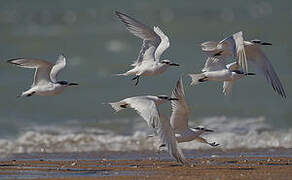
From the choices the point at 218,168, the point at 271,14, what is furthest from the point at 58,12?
the point at 218,168

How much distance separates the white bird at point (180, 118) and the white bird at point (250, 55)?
102 cm

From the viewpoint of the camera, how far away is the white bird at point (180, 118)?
1105 cm

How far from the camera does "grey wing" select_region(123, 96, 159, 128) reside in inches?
380

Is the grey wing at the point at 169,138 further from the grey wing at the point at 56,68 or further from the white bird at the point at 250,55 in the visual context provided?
the grey wing at the point at 56,68

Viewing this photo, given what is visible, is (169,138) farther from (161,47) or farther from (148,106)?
(161,47)

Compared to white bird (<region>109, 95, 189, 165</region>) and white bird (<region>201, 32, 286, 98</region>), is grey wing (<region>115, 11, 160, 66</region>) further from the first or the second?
white bird (<region>109, 95, 189, 165</region>)

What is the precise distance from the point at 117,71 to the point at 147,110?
34.2 feet

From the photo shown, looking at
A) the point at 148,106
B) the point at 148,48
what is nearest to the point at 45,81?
the point at 148,48

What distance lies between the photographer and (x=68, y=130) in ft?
51.2

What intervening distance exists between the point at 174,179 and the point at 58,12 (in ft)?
52.2

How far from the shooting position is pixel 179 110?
1108 centimetres

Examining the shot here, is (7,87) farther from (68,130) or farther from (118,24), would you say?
(118,24)

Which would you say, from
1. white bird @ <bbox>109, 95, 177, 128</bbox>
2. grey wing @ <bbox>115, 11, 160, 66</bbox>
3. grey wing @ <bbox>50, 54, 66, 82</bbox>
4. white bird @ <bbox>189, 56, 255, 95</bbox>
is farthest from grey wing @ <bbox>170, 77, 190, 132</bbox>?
grey wing @ <bbox>50, 54, 66, 82</bbox>

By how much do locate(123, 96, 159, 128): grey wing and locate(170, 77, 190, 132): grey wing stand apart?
0.78 m
